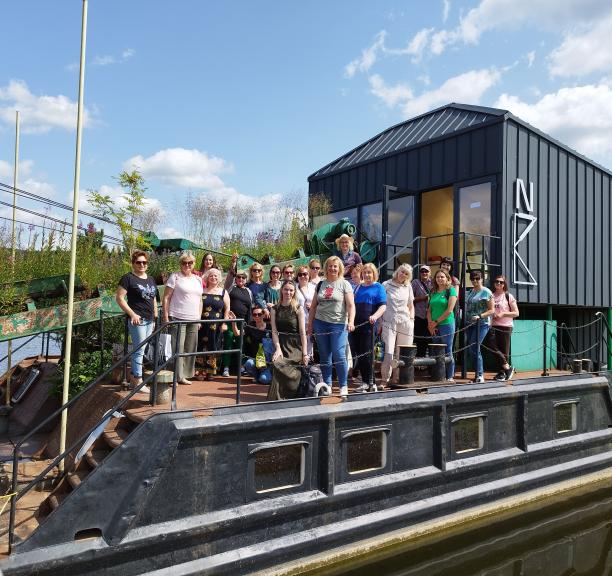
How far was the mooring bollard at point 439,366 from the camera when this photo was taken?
6.50 m

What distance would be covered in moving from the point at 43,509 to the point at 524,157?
9046 millimetres

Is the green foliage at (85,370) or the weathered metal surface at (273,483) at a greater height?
the green foliage at (85,370)

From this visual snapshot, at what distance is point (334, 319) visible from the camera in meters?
5.50

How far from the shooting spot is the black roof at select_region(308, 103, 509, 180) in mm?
10622

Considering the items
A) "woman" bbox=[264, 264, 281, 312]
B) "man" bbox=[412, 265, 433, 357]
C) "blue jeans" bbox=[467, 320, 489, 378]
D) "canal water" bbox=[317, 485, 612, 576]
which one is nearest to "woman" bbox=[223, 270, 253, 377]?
"woman" bbox=[264, 264, 281, 312]

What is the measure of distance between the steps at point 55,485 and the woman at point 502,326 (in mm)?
4674

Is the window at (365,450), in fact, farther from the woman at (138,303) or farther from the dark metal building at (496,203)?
the dark metal building at (496,203)

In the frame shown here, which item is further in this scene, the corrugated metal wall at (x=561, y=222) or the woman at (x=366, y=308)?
the corrugated metal wall at (x=561, y=222)

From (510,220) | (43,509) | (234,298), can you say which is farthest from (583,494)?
(43,509)

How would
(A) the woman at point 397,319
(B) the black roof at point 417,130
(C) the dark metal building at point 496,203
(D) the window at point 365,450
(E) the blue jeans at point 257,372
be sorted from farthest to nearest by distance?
(B) the black roof at point 417,130 < (C) the dark metal building at point 496,203 < (E) the blue jeans at point 257,372 < (A) the woman at point 397,319 < (D) the window at point 365,450

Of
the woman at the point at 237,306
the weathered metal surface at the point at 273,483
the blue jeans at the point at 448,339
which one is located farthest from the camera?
the woman at the point at 237,306

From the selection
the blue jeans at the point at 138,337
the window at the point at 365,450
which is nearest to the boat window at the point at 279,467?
the window at the point at 365,450

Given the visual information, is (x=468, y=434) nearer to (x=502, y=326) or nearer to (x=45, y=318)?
(x=502, y=326)


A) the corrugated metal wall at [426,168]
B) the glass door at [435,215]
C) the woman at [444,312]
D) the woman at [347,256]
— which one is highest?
the corrugated metal wall at [426,168]
